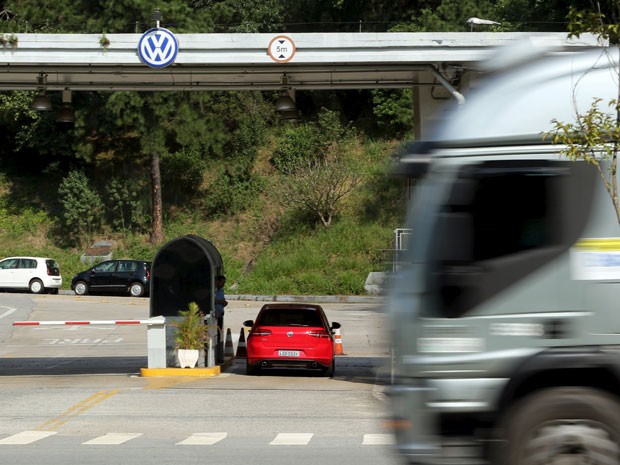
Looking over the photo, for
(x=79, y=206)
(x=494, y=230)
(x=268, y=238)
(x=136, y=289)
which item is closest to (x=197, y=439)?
(x=494, y=230)

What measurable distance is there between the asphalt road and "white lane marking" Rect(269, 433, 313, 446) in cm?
1

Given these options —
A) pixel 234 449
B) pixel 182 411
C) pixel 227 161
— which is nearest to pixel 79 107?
pixel 227 161

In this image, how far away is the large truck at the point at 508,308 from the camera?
23.7 feet

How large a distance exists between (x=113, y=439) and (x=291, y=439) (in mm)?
2054

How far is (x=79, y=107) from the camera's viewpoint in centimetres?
4900

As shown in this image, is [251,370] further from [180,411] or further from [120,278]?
[120,278]

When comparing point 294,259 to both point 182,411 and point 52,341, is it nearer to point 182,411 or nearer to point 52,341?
point 52,341

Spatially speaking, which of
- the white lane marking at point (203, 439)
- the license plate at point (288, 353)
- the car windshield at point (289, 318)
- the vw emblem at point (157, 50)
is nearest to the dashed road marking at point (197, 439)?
the white lane marking at point (203, 439)

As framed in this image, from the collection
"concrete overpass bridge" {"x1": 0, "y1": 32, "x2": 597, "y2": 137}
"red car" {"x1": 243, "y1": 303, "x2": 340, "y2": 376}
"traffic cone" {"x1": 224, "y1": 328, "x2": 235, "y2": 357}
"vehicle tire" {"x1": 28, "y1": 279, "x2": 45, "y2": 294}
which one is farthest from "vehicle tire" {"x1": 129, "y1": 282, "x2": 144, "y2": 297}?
"red car" {"x1": 243, "y1": 303, "x2": 340, "y2": 376}

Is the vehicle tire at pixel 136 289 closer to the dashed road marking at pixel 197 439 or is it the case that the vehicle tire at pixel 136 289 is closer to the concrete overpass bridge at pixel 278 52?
the concrete overpass bridge at pixel 278 52

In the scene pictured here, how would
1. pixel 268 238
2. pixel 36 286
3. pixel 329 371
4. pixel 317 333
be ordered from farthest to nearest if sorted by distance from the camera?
1. pixel 268 238
2. pixel 36 286
3. pixel 329 371
4. pixel 317 333

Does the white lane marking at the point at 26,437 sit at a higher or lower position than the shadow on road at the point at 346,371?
higher

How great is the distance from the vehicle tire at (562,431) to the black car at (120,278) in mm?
35402

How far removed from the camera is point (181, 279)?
2161 centimetres
